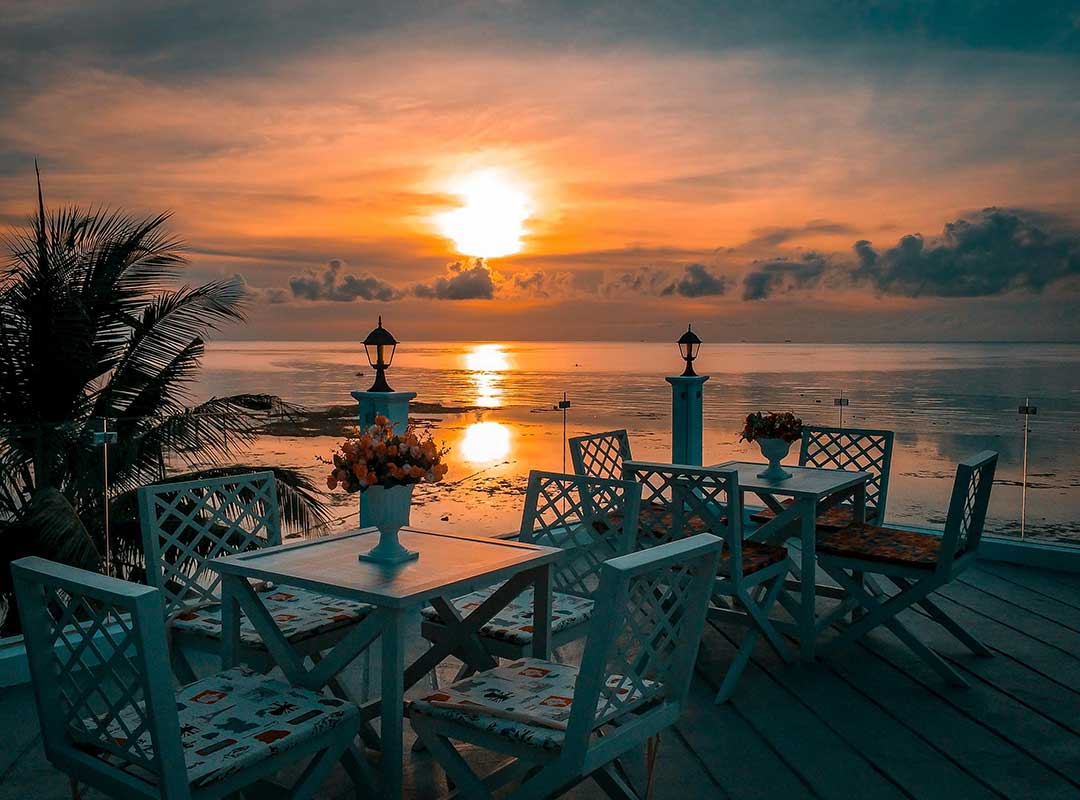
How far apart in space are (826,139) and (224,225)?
8164mm

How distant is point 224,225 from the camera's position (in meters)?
11.9

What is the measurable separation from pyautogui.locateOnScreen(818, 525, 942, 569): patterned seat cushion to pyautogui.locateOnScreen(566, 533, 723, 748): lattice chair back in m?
1.64

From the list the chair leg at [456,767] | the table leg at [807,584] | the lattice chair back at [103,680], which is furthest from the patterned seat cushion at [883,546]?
the lattice chair back at [103,680]

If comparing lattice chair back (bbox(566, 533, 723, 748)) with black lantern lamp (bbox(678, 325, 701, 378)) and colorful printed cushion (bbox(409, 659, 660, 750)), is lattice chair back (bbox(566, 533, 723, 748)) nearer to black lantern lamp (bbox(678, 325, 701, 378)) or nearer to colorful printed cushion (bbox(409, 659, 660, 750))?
colorful printed cushion (bbox(409, 659, 660, 750))

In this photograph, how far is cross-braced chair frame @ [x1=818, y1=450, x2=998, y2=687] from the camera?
10.8ft

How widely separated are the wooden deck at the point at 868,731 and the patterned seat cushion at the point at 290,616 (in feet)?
1.51

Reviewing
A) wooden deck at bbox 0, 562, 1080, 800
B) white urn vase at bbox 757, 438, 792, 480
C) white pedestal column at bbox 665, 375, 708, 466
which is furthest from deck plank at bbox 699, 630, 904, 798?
white pedestal column at bbox 665, 375, 708, 466

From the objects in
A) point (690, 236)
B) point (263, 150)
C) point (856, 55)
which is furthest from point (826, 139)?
point (263, 150)

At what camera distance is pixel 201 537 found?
9.84 ft

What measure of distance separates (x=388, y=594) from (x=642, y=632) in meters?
0.65

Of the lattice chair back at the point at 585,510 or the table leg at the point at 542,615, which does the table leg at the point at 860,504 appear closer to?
the lattice chair back at the point at 585,510

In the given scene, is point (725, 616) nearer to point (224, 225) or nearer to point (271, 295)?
point (271, 295)

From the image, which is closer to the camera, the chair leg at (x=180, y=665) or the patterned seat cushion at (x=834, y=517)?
the chair leg at (x=180, y=665)

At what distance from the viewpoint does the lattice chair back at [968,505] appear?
3.24m
